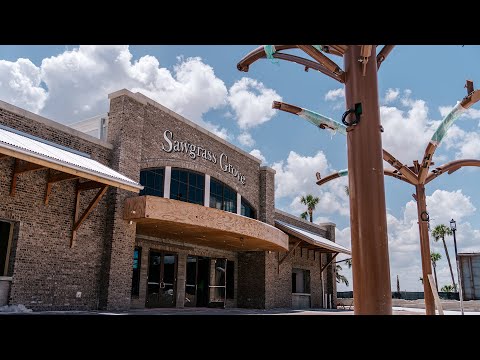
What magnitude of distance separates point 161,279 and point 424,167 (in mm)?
10757

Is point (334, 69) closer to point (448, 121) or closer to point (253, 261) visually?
point (448, 121)

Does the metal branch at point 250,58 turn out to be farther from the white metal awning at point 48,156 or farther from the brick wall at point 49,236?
the brick wall at point 49,236

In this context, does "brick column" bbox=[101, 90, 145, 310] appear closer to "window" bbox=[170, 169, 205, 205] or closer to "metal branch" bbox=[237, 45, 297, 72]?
"window" bbox=[170, 169, 205, 205]

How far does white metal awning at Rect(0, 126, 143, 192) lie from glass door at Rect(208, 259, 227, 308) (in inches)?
346

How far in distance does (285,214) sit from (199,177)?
7.66 metres

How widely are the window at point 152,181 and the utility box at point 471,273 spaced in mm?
15441

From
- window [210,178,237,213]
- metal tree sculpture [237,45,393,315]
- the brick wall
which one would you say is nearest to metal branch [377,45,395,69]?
metal tree sculpture [237,45,393,315]

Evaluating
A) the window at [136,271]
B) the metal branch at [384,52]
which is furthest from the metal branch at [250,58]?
the window at [136,271]

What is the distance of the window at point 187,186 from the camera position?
55.9ft

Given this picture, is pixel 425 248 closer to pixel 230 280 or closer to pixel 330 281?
pixel 230 280

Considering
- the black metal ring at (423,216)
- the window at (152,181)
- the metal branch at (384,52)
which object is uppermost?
the window at (152,181)
